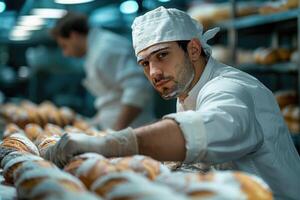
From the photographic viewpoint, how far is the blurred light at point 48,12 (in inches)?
162

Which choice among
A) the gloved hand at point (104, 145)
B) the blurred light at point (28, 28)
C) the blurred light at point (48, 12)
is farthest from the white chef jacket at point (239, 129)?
the blurred light at point (28, 28)

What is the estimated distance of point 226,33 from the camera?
17.2 feet

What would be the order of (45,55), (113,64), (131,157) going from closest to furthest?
1. (131,157)
2. (113,64)
3. (45,55)

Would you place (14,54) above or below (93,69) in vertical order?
below

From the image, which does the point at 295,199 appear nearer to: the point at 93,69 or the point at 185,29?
Result: the point at 185,29

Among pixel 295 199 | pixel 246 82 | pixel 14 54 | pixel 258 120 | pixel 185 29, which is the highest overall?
pixel 185 29

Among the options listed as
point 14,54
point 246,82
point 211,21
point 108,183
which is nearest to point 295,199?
point 246,82

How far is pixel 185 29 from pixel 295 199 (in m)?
0.69

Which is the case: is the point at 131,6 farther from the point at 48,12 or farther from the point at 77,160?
the point at 77,160

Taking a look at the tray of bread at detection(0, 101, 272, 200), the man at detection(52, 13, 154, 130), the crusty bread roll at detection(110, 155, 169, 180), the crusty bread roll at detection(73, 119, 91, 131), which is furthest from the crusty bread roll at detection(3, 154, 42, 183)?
the man at detection(52, 13, 154, 130)

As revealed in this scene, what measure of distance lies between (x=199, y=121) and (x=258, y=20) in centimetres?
306

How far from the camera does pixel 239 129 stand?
148 centimetres

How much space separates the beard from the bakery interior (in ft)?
0.91

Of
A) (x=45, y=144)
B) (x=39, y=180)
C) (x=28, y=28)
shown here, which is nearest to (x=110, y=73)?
(x=28, y=28)
